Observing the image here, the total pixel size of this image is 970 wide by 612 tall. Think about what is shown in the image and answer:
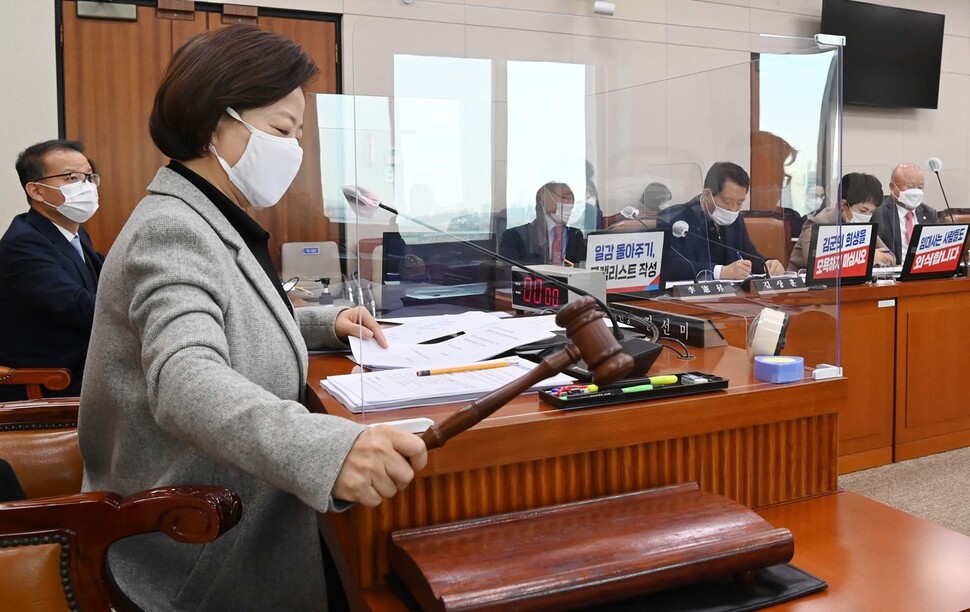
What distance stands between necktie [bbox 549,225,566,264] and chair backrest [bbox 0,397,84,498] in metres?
0.99

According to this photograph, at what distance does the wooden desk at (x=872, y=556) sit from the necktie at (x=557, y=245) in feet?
2.48

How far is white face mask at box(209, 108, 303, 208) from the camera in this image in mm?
1097

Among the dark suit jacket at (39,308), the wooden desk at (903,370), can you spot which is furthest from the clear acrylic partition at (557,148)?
the wooden desk at (903,370)

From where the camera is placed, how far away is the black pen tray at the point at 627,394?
0.96m

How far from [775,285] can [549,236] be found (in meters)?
0.52

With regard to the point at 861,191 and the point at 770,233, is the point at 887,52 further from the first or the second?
the point at 770,233

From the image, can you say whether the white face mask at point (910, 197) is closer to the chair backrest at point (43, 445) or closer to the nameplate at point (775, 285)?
the nameplate at point (775, 285)

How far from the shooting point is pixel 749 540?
84 centimetres

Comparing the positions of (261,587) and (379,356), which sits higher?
(379,356)

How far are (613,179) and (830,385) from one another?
1.02 metres

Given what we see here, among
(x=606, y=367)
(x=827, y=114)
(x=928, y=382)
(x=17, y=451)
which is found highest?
(x=827, y=114)

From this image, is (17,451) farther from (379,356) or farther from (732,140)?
(732,140)

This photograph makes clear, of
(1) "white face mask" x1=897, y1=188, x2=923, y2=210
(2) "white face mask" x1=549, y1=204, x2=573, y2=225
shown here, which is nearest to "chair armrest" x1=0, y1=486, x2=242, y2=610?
(2) "white face mask" x1=549, y1=204, x2=573, y2=225

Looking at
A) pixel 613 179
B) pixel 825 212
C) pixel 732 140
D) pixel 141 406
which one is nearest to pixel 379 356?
pixel 141 406
